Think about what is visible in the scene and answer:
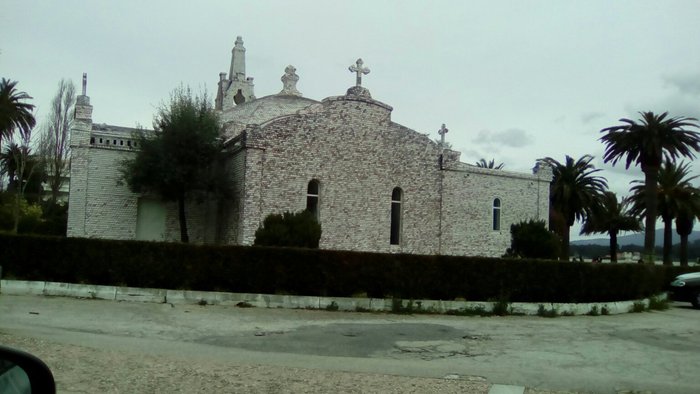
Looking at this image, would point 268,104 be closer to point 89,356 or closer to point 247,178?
point 247,178

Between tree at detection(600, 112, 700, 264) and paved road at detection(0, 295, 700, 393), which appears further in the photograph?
tree at detection(600, 112, 700, 264)

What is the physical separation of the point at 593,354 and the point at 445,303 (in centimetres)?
652

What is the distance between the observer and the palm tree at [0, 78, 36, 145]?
39.3 m

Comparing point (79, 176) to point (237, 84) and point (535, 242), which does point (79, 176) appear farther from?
point (535, 242)

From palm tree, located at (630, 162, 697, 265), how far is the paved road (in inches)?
1114

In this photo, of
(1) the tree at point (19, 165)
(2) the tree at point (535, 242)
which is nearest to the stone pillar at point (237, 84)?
(1) the tree at point (19, 165)

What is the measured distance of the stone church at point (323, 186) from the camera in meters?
27.1

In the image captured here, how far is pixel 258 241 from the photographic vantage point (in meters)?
21.7

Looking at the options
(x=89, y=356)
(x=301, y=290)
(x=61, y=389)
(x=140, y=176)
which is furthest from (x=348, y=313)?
(x=140, y=176)

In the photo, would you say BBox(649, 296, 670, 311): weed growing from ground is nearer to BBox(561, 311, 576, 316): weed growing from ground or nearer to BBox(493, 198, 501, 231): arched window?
BBox(561, 311, 576, 316): weed growing from ground

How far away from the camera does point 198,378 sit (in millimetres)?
8750

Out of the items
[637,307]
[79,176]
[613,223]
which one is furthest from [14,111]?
[613,223]

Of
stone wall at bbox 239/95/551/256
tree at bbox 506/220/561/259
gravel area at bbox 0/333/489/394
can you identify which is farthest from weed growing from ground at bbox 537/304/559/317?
stone wall at bbox 239/95/551/256

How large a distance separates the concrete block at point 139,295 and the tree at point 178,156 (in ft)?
30.2
